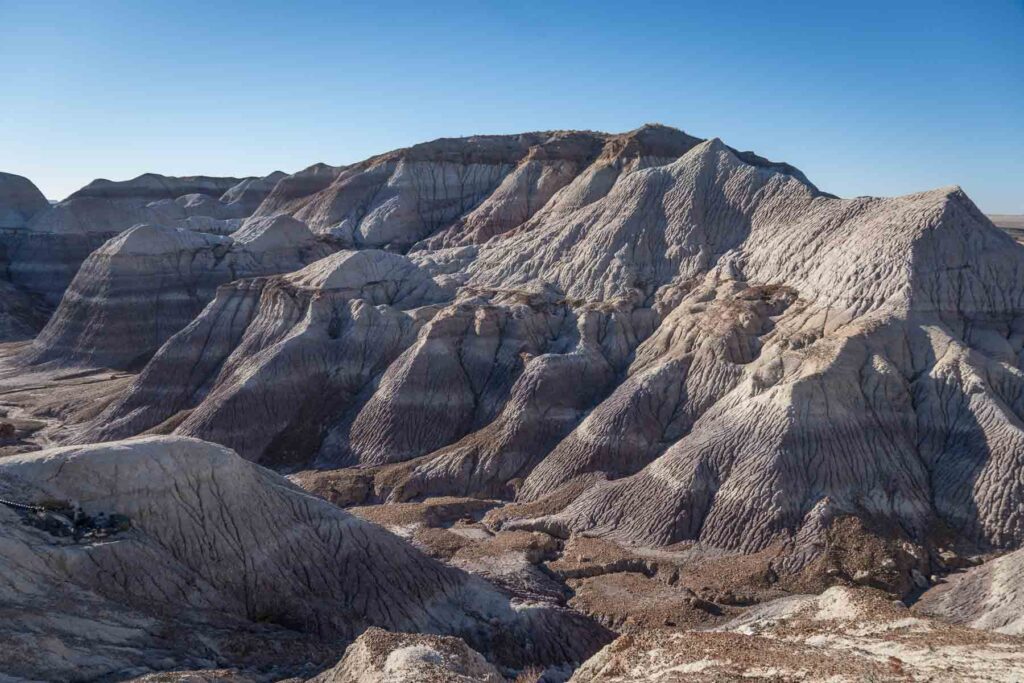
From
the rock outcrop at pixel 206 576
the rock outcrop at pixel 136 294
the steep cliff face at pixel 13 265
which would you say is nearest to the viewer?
the rock outcrop at pixel 206 576

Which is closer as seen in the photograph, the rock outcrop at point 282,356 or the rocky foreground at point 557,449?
the rocky foreground at point 557,449

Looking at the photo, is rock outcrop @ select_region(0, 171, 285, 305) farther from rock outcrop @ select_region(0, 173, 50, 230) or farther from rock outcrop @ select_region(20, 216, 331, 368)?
rock outcrop @ select_region(20, 216, 331, 368)

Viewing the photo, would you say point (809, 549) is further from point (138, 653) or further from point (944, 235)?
point (138, 653)

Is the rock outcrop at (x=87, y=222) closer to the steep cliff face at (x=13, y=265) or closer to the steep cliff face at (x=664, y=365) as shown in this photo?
the steep cliff face at (x=13, y=265)

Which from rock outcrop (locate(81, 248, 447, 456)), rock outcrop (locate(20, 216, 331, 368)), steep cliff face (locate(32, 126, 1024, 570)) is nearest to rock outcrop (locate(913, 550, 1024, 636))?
steep cliff face (locate(32, 126, 1024, 570))

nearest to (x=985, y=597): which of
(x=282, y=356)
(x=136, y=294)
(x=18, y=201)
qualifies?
(x=282, y=356)

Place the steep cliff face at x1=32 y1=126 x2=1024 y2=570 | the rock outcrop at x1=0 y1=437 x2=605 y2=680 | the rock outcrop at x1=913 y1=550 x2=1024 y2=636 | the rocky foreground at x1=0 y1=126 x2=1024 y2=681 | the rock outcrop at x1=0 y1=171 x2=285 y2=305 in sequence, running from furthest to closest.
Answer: the rock outcrop at x1=0 y1=171 x2=285 y2=305 → the steep cliff face at x1=32 y1=126 x2=1024 y2=570 → the rock outcrop at x1=913 y1=550 x2=1024 y2=636 → the rocky foreground at x1=0 y1=126 x2=1024 y2=681 → the rock outcrop at x1=0 y1=437 x2=605 y2=680

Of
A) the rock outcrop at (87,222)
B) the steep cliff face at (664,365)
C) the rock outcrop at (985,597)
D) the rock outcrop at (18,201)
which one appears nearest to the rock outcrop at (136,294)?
the steep cliff face at (664,365)
